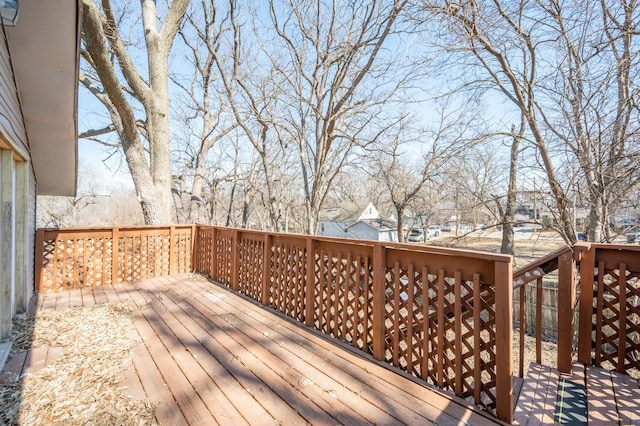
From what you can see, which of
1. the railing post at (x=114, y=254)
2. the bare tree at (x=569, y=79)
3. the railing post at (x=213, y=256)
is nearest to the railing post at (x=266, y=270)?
the railing post at (x=213, y=256)

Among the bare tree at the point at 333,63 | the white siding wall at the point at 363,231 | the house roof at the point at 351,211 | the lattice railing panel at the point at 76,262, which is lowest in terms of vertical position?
the white siding wall at the point at 363,231

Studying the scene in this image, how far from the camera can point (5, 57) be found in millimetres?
2723

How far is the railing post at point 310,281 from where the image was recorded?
3146 millimetres

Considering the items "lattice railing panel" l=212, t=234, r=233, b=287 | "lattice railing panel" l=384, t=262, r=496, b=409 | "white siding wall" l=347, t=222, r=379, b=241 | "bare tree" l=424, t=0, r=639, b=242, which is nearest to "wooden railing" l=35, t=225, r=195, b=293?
"lattice railing panel" l=212, t=234, r=233, b=287

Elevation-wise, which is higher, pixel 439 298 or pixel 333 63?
pixel 333 63

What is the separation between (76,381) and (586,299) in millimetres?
4117

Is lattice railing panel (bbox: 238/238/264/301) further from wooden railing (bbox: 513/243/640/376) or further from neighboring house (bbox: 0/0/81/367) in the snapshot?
wooden railing (bbox: 513/243/640/376)

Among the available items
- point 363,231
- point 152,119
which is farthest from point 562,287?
point 363,231

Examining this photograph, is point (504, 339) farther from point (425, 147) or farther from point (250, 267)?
point (425, 147)

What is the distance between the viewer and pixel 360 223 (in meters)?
25.4

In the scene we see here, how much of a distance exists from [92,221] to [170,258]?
28516mm

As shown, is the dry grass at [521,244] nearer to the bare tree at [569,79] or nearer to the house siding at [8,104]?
the bare tree at [569,79]

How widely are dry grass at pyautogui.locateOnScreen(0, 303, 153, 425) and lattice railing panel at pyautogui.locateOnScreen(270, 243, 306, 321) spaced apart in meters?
1.63

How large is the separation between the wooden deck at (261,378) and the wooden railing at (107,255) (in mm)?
2007
